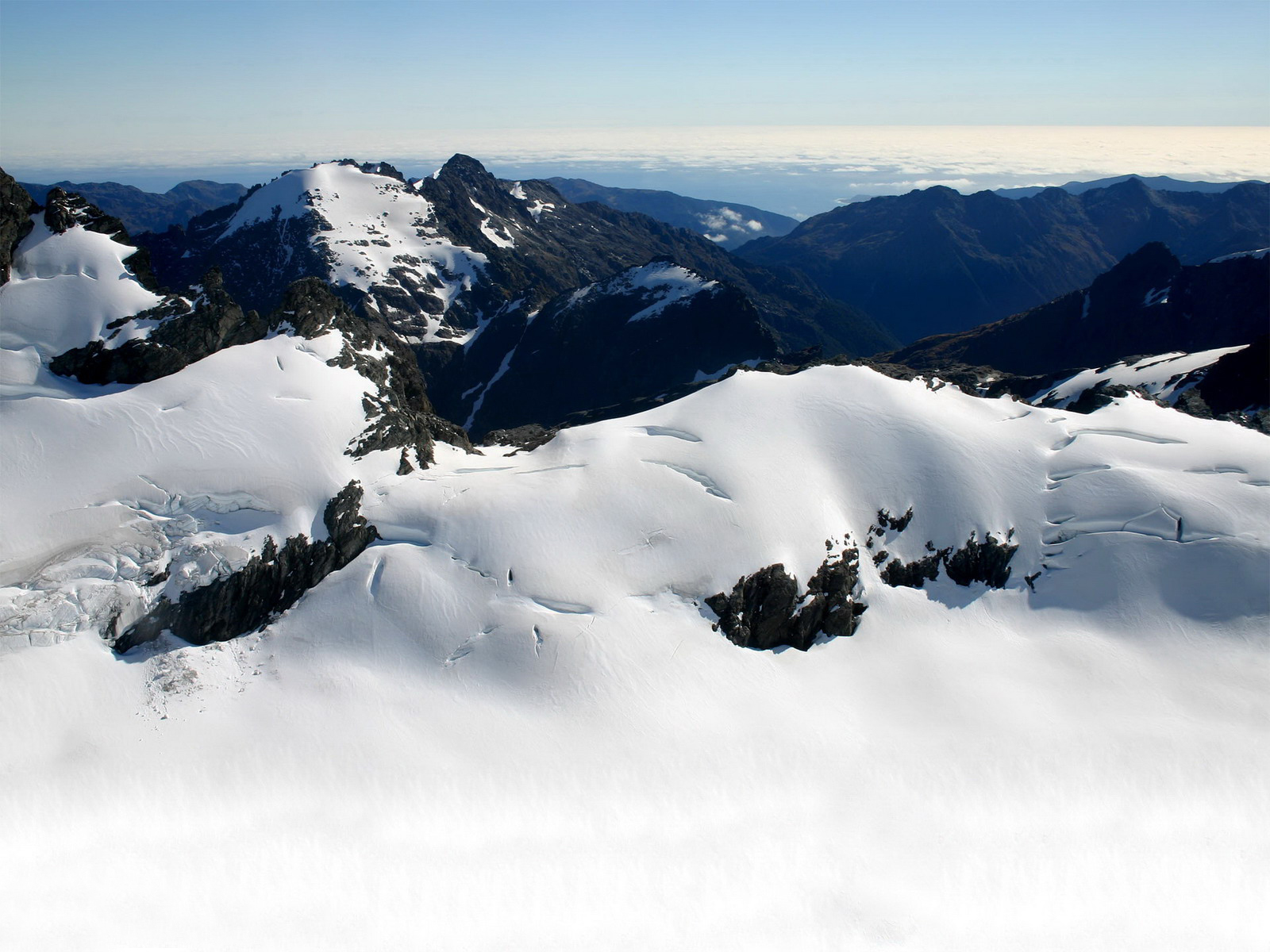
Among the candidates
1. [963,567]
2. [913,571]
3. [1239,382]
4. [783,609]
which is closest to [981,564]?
[963,567]

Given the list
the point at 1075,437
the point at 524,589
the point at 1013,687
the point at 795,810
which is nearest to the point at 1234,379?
the point at 1075,437

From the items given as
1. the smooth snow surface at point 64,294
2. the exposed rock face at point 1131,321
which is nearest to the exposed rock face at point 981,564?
the smooth snow surface at point 64,294

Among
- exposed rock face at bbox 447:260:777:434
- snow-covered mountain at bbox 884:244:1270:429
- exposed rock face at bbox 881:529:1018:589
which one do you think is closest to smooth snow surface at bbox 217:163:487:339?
exposed rock face at bbox 447:260:777:434

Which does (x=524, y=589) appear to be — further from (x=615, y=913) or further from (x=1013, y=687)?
(x=1013, y=687)

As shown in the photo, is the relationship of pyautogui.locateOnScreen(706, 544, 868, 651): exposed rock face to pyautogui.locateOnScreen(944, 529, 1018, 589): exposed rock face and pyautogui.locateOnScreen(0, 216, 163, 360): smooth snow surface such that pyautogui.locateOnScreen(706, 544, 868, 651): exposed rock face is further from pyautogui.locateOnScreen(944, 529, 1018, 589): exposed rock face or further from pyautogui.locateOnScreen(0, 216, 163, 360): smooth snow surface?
pyautogui.locateOnScreen(0, 216, 163, 360): smooth snow surface

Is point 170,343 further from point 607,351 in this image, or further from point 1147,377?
point 1147,377

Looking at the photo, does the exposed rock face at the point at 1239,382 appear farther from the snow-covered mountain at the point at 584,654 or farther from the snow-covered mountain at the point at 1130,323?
the snow-covered mountain at the point at 584,654
